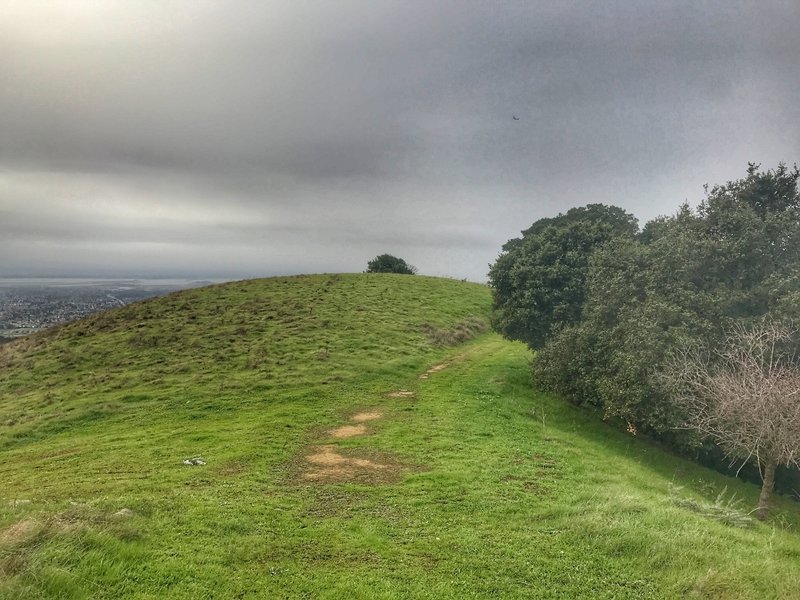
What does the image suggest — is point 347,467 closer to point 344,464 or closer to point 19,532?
point 344,464

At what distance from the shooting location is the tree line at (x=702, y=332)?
15961 mm

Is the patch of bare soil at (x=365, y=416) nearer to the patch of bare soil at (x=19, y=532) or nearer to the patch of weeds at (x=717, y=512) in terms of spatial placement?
the patch of weeds at (x=717, y=512)

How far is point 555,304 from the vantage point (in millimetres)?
30484

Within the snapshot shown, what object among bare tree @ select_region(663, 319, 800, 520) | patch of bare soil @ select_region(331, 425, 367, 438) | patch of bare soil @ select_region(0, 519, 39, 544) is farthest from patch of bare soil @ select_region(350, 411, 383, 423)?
patch of bare soil @ select_region(0, 519, 39, 544)

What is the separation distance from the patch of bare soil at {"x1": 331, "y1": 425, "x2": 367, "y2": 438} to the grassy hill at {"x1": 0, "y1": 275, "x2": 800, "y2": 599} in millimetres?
203

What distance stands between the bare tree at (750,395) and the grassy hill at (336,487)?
2.46 m

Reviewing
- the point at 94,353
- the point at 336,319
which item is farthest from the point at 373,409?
the point at 94,353

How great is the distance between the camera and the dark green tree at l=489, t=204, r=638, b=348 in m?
30.4

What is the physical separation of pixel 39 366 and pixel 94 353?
11.0 ft

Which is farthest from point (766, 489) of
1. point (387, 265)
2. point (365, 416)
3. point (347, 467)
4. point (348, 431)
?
point (387, 265)

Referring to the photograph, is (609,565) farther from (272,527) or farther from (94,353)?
(94,353)

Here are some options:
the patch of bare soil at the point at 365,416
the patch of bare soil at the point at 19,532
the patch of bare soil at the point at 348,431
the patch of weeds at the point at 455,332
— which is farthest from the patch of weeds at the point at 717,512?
the patch of weeds at the point at 455,332

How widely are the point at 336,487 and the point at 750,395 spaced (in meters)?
14.1

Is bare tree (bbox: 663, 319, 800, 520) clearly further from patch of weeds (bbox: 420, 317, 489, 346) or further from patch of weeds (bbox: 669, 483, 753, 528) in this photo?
patch of weeds (bbox: 420, 317, 489, 346)
